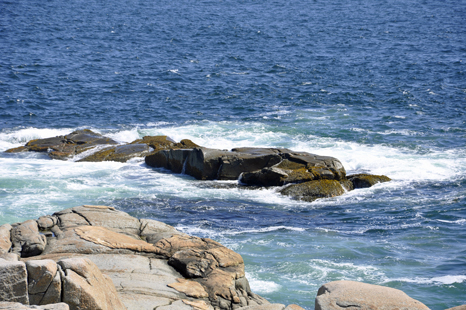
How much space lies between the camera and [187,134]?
25.0m

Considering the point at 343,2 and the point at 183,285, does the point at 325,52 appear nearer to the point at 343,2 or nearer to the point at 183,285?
the point at 343,2

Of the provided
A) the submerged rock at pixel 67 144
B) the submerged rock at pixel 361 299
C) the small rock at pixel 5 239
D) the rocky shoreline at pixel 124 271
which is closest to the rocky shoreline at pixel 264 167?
the submerged rock at pixel 67 144

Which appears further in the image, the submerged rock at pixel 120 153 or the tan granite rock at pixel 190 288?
the submerged rock at pixel 120 153

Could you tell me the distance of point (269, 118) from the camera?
2791 centimetres

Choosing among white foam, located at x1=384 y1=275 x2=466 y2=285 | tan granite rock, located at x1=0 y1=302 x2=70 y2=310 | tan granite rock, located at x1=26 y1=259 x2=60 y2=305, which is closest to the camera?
tan granite rock, located at x1=0 y1=302 x2=70 y2=310

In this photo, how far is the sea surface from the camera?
12.5m

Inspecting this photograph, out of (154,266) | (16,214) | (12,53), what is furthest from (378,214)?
(12,53)

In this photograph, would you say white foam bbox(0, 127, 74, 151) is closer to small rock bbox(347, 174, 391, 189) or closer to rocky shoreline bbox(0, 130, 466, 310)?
rocky shoreline bbox(0, 130, 466, 310)

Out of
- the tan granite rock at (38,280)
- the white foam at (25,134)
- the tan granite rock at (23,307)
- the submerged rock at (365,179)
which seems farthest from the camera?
the white foam at (25,134)

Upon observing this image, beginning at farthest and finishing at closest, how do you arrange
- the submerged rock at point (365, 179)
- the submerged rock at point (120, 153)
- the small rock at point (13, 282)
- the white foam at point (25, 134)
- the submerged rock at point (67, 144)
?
the white foam at point (25, 134) → the submerged rock at point (67, 144) → the submerged rock at point (120, 153) → the submerged rock at point (365, 179) → the small rock at point (13, 282)

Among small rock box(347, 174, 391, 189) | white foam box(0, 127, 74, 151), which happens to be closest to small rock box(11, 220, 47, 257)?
small rock box(347, 174, 391, 189)

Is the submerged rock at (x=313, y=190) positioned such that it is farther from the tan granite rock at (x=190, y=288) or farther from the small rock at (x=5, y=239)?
the small rock at (x=5, y=239)

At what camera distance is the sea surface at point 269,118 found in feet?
41.0

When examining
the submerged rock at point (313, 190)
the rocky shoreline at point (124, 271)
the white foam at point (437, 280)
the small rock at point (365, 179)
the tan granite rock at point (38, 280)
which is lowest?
the white foam at point (437, 280)
